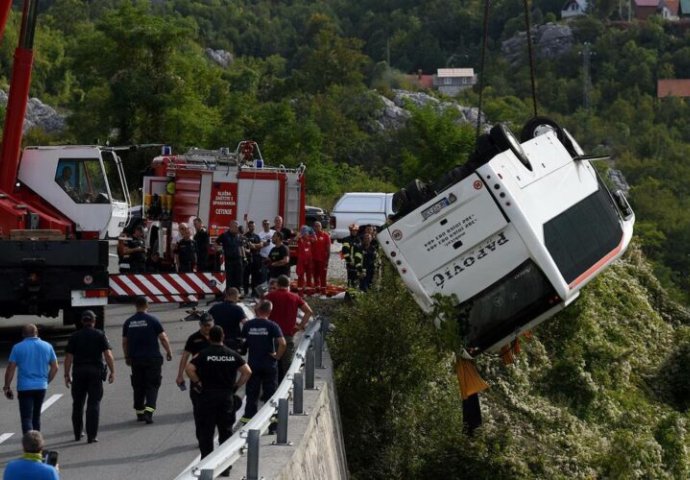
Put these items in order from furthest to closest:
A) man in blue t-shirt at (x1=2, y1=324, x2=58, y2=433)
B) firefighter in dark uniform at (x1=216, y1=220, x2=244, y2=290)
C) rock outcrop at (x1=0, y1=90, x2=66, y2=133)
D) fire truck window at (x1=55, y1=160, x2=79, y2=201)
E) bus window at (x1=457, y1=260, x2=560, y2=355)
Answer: rock outcrop at (x1=0, y1=90, x2=66, y2=133) < firefighter in dark uniform at (x1=216, y1=220, x2=244, y2=290) < fire truck window at (x1=55, y1=160, x2=79, y2=201) < bus window at (x1=457, y1=260, x2=560, y2=355) < man in blue t-shirt at (x1=2, y1=324, x2=58, y2=433)

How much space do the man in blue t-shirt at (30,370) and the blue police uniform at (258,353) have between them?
1.93 metres

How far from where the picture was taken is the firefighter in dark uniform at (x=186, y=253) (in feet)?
86.3

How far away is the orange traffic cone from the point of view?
17.8m

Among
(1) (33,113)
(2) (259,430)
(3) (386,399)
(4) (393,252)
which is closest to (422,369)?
(3) (386,399)

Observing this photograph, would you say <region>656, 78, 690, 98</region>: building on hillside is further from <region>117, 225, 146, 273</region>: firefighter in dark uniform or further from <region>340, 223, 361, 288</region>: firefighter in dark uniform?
<region>340, 223, 361, 288</region>: firefighter in dark uniform

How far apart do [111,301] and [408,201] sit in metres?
10.5

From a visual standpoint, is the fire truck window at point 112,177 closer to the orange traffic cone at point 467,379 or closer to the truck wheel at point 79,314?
the truck wheel at point 79,314

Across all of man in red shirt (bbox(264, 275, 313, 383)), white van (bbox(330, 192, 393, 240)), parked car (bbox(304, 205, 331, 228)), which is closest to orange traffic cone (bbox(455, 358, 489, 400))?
man in red shirt (bbox(264, 275, 313, 383))

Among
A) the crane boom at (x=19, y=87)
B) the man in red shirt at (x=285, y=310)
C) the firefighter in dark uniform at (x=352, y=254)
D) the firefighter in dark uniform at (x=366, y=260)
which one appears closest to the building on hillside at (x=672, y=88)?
the firefighter in dark uniform at (x=352, y=254)

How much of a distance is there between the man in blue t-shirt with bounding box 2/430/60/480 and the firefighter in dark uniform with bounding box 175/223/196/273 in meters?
16.6

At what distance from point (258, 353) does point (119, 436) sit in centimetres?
202

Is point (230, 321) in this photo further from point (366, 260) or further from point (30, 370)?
point (366, 260)

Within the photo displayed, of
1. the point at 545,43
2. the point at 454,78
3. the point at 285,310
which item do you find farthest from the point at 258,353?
the point at 454,78

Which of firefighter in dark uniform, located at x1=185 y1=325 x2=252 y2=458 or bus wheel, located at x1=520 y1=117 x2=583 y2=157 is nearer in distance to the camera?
firefighter in dark uniform, located at x1=185 y1=325 x2=252 y2=458
